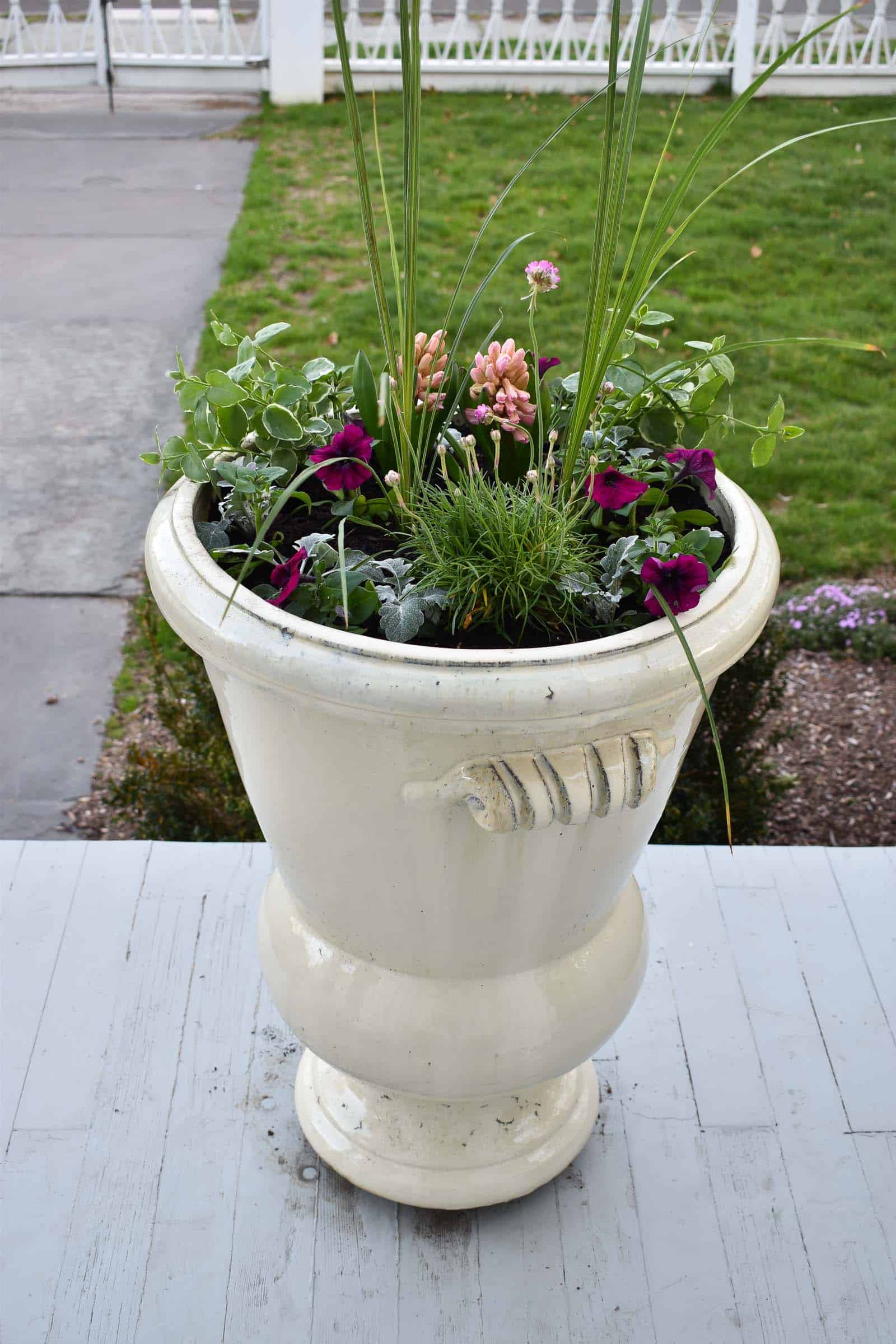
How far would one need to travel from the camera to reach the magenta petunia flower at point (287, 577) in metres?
1.08

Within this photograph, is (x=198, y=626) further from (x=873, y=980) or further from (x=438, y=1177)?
(x=873, y=980)

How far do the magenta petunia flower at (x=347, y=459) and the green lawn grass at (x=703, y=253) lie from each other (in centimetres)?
223

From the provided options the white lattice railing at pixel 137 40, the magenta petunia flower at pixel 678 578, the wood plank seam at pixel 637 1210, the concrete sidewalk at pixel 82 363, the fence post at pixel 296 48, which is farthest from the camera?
the white lattice railing at pixel 137 40

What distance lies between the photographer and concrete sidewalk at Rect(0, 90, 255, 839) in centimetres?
279

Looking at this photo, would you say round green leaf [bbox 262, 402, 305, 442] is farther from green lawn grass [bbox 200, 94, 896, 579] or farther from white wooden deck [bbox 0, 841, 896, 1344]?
green lawn grass [bbox 200, 94, 896, 579]

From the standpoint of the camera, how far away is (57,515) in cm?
344

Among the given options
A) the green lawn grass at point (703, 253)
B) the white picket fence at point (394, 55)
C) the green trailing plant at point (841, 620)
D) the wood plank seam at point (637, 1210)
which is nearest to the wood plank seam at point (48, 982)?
A: the wood plank seam at point (637, 1210)

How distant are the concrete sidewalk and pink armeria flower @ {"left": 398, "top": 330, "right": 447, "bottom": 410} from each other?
4.83 ft

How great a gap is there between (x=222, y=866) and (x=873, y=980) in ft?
3.19

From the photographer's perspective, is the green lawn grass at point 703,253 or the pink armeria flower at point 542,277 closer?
the pink armeria flower at point 542,277

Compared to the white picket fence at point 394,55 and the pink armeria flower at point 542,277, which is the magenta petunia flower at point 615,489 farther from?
the white picket fence at point 394,55

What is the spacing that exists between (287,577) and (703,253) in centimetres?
433

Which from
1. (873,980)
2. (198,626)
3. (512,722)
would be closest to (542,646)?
(512,722)

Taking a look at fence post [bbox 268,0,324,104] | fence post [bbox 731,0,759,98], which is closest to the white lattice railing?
fence post [bbox 268,0,324,104]
